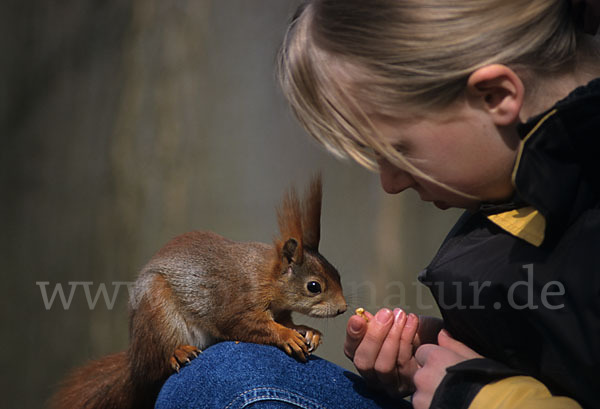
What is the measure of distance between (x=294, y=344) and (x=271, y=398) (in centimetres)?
13

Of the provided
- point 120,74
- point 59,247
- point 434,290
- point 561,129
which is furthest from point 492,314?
→ point 59,247

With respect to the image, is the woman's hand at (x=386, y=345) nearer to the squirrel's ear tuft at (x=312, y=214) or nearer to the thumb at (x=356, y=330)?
the thumb at (x=356, y=330)

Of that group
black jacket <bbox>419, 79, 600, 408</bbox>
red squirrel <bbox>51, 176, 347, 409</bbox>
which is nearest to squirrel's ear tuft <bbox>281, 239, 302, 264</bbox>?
red squirrel <bbox>51, 176, 347, 409</bbox>

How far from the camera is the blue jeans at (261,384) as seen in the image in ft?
2.62

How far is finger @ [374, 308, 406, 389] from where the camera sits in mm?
806

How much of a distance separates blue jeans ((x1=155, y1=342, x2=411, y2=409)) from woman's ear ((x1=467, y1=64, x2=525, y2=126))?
1.34 feet

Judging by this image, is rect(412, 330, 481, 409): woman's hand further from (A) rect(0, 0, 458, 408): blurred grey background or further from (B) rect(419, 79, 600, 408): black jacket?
(A) rect(0, 0, 458, 408): blurred grey background

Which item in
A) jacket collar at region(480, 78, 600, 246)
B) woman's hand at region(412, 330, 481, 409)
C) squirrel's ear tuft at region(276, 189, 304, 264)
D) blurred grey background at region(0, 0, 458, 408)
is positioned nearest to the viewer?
jacket collar at region(480, 78, 600, 246)

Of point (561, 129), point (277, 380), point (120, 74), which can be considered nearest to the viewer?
point (561, 129)

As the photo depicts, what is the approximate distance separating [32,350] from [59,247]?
486 millimetres

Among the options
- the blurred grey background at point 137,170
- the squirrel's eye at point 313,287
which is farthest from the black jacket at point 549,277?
the blurred grey background at point 137,170

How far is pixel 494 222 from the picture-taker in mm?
693

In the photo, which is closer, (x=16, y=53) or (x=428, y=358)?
(x=428, y=358)

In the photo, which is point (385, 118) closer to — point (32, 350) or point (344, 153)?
point (344, 153)
